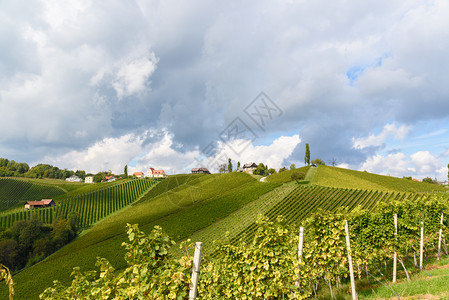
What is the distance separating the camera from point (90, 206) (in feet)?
243

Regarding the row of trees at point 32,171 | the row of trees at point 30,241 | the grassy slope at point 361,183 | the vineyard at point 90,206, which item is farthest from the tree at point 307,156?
the row of trees at point 32,171

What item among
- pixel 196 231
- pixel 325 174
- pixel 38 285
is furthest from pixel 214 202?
pixel 325 174

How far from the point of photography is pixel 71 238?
2175 inches

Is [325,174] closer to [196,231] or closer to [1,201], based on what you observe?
[196,231]

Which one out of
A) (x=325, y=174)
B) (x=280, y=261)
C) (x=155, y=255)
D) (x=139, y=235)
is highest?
(x=325, y=174)

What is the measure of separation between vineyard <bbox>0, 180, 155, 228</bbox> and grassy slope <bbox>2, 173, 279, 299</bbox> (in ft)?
28.2

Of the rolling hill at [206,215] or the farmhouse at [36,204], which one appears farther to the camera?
the farmhouse at [36,204]

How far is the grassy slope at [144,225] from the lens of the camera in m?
35.1

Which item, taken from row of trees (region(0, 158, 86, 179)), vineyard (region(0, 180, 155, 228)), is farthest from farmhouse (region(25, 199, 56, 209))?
row of trees (region(0, 158, 86, 179))

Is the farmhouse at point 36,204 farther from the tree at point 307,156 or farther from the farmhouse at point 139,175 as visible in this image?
the tree at point 307,156

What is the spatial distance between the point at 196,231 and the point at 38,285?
24.5 m

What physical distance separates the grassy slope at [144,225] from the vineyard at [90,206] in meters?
8.58

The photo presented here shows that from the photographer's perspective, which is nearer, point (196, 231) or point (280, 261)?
point (280, 261)

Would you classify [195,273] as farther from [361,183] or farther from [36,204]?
[36,204]
